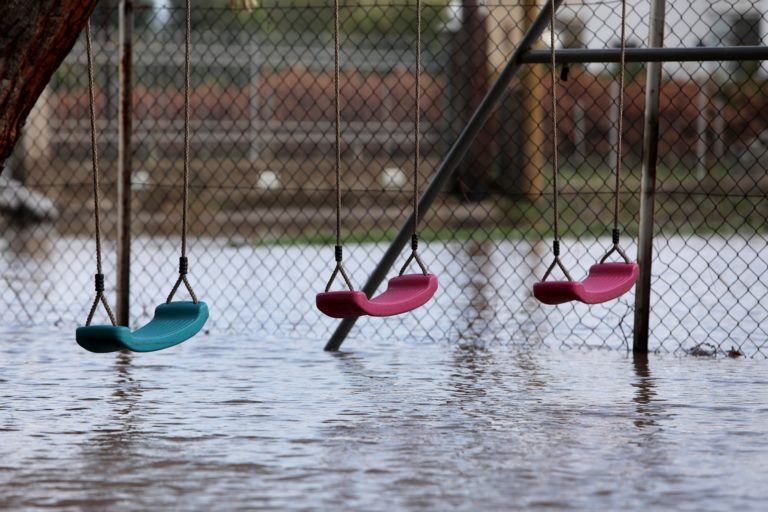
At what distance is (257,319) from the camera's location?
10375mm

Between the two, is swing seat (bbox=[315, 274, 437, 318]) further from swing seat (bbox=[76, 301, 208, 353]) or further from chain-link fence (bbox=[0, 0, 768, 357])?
chain-link fence (bbox=[0, 0, 768, 357])

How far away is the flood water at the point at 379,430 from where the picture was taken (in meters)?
4.92

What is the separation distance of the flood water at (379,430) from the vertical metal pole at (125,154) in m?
0.59

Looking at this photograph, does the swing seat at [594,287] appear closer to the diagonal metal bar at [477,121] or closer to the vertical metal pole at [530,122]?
the diagonal metal bar at [477,121]

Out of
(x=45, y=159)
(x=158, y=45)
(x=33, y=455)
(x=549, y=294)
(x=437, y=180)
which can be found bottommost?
(x=33, y=455)

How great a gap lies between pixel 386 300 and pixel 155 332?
3.51 feet

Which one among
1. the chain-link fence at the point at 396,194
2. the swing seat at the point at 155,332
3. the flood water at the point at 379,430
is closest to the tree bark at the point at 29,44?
the swing seat at the point at 155,332

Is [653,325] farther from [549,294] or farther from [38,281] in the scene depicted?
[38,281]

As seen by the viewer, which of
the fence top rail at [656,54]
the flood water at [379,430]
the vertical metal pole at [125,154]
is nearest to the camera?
the flood water at [379,430]

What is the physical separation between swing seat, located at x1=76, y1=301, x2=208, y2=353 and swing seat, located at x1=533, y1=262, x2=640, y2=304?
1383 mm

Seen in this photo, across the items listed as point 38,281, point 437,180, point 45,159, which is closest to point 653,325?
point 437,180

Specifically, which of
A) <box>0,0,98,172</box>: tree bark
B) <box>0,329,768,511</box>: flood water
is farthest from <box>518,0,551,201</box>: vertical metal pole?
<box>0,0,98,172</box>: tree bark

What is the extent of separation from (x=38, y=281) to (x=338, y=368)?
5.75 m

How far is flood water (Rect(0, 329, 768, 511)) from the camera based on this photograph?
4.92 m
